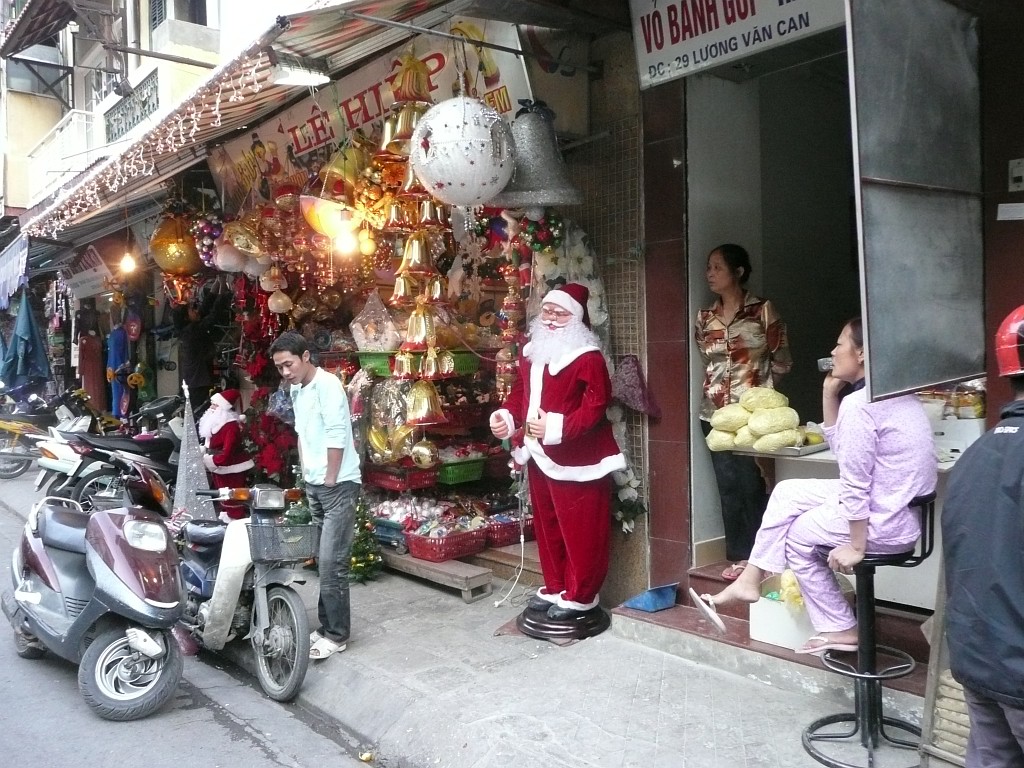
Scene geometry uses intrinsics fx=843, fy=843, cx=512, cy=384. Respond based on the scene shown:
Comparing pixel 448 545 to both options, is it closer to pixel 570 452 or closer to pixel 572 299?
pixel 570 452

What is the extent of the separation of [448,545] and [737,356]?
2.66m

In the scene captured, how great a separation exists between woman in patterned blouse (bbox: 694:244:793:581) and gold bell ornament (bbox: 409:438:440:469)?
237 centimetres

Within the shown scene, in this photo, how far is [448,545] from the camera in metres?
6.33

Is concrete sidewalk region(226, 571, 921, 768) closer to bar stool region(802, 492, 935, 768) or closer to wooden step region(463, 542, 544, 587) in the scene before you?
bar stool region(802, 492, 935, 768)

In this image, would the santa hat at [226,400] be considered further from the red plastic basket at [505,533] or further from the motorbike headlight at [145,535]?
the motorbike headlight at [145,535]

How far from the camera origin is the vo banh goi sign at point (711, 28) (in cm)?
404

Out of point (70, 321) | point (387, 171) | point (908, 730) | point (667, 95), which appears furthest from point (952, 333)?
point (70, 321)

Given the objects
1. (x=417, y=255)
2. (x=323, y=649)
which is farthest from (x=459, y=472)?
(x=323, y=649)

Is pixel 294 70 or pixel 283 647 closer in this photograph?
pixel 283 647

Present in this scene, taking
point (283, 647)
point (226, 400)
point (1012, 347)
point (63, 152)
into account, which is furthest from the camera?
point (63, 152)

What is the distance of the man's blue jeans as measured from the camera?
16.3ft

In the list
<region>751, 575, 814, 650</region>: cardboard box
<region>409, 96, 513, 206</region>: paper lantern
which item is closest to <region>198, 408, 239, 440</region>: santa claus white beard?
<region>409, 96, 513, 206</region>: paper lantern

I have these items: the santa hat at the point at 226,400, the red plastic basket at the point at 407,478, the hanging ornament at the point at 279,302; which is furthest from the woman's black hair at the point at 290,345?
the santa hat at the point at 226,400

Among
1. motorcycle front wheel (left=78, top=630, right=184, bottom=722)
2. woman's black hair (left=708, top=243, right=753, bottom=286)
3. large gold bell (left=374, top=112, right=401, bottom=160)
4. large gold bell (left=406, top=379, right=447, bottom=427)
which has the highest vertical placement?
large gold bell (left=374, top=112, right=401, bottom=160)
